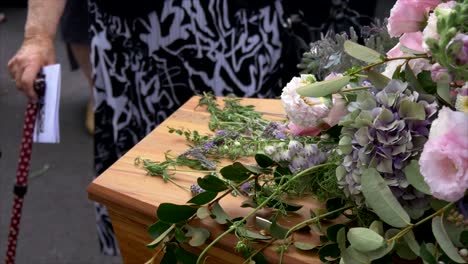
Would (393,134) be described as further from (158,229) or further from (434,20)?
(158,229)

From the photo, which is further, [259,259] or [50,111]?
[50,111]

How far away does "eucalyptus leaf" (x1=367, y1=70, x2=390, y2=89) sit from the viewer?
68cm

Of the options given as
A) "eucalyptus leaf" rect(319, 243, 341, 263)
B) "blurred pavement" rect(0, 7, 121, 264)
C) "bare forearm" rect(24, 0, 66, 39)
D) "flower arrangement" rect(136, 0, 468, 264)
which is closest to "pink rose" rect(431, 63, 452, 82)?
"flower arrangement" rect(136, 0, 468, 264)

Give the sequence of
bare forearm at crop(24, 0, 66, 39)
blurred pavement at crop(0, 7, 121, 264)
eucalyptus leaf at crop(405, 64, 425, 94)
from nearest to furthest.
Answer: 1. eucalyptus leaf at crop(405, 64, 425, 94)
2. bare forearm at crop(24, 0, 66, 39)
3. blurred pavement at crop(0, 7, 121, 264)

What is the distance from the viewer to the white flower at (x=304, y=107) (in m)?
0.73

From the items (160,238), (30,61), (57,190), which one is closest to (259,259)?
(160,238)

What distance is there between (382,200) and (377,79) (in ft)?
0.45

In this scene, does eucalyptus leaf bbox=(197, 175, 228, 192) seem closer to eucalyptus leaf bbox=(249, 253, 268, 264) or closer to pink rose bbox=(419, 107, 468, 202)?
eucalyptus leaf bbox=(249, 253, 268, 264)

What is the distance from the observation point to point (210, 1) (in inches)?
61.7

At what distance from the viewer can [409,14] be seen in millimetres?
684

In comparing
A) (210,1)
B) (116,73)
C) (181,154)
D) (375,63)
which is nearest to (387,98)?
(375,63)

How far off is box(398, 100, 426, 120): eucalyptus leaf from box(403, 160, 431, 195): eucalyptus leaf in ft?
0.15

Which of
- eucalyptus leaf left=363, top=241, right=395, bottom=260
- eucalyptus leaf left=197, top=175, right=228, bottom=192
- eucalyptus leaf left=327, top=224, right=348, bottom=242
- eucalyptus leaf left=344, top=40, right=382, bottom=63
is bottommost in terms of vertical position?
eucalyptus leaf left=327, top=224, right=348, bottom=242

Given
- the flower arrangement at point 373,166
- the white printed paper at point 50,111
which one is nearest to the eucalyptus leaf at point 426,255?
the flower arrangement at point 373,166
